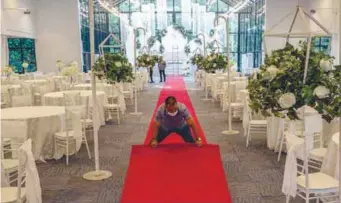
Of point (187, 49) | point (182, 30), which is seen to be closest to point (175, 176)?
point (187, 49)

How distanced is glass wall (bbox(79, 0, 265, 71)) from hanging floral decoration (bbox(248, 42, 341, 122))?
1699cm

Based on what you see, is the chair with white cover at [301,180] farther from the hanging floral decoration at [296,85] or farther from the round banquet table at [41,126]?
the round banquet table at [41,126]

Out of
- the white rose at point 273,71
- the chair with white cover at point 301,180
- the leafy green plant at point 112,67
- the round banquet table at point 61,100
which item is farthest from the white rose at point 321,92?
the round banquet table at point 61,100

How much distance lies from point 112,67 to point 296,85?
3065 millimetres

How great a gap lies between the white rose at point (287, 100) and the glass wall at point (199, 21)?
17203 mm

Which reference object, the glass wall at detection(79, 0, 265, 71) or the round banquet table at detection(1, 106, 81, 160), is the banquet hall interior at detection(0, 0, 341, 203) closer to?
the round banquet table at detection(1, 106, 81, 160)

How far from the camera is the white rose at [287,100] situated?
9.34ft

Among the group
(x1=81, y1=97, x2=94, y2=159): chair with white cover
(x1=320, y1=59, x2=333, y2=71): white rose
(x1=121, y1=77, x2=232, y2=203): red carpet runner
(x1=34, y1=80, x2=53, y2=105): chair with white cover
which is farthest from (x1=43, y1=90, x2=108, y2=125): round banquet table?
(x1=320, y1=59, x2=333, y2=71): white rose

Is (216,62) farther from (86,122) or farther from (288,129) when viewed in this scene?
(288,129)

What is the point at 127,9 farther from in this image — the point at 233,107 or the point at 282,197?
the point at 282,197

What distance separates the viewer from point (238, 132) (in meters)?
7.27

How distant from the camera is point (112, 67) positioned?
534 centimetres

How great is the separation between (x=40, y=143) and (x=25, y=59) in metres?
13.6

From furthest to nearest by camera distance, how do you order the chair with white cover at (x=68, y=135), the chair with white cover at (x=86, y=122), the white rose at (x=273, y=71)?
the chair with white cover at (x=86, y=122) → the chair with white cover at (x=68, y=135) → the white rose at (x=273, y=71)
